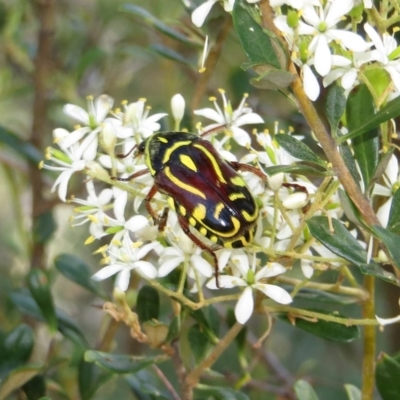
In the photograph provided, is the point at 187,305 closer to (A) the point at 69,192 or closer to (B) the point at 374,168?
(B) the point at 374,168

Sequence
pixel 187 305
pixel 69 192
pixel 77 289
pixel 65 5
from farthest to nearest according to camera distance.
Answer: pixel 77 289, pixel 65 5, pixel 69 192, pixel 187 305

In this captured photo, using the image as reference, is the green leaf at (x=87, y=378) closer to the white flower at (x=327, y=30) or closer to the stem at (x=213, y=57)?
the stem at (x=213, y=57)

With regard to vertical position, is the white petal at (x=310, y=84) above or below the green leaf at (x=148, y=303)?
above

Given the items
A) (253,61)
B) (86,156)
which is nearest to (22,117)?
(86,156)

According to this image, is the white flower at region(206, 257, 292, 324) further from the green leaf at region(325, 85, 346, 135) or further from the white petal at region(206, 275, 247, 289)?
the green leaf at region(325, 85, 346, 135)

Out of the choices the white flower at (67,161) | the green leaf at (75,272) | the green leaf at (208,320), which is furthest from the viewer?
the green leaf at (75,272)

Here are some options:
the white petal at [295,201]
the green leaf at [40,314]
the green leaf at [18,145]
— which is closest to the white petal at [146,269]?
the white petal at [295,201]

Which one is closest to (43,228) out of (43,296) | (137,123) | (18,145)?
(18,145)
